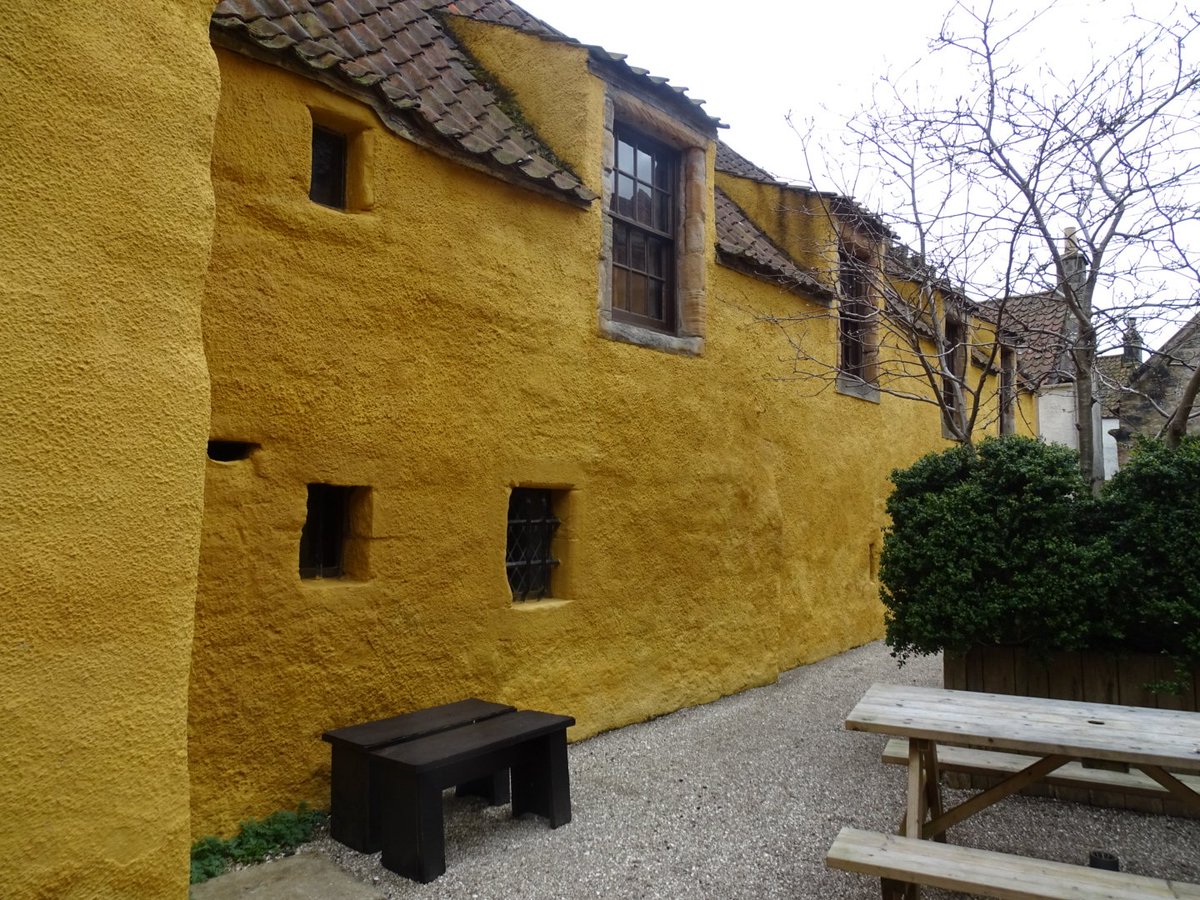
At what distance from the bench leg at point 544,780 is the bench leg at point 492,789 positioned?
0.20 m

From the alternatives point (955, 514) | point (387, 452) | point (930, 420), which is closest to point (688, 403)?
point (955, 514)

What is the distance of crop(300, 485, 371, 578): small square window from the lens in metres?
4.36

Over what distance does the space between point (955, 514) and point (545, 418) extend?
261cm

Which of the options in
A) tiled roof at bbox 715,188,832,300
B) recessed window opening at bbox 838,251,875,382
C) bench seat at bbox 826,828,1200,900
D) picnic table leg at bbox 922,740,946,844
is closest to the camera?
bench seat at bbox 826,828,1200,900

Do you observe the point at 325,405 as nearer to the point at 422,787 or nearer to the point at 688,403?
the point at 422,787

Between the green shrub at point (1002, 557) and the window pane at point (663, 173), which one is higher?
the window pane at point (663, 173)

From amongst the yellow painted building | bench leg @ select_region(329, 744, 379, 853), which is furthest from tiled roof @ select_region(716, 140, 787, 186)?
bench leg @ select_region(329, 744, 379, 853)

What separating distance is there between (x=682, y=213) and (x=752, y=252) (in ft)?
3.06

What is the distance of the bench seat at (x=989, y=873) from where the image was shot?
2.74 metres

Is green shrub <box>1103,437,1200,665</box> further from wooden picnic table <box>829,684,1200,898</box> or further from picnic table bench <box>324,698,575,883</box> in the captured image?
picnic table bench <box>324,698,575,883</box>

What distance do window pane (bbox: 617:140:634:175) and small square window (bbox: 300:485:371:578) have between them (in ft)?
11.8

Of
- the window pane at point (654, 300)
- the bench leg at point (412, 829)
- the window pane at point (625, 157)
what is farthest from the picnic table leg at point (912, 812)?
the window pane at point (625, 157)

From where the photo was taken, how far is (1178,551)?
4.32 meters

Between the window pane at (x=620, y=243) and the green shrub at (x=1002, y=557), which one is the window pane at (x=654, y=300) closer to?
the window pane at (x=620, y=243)
